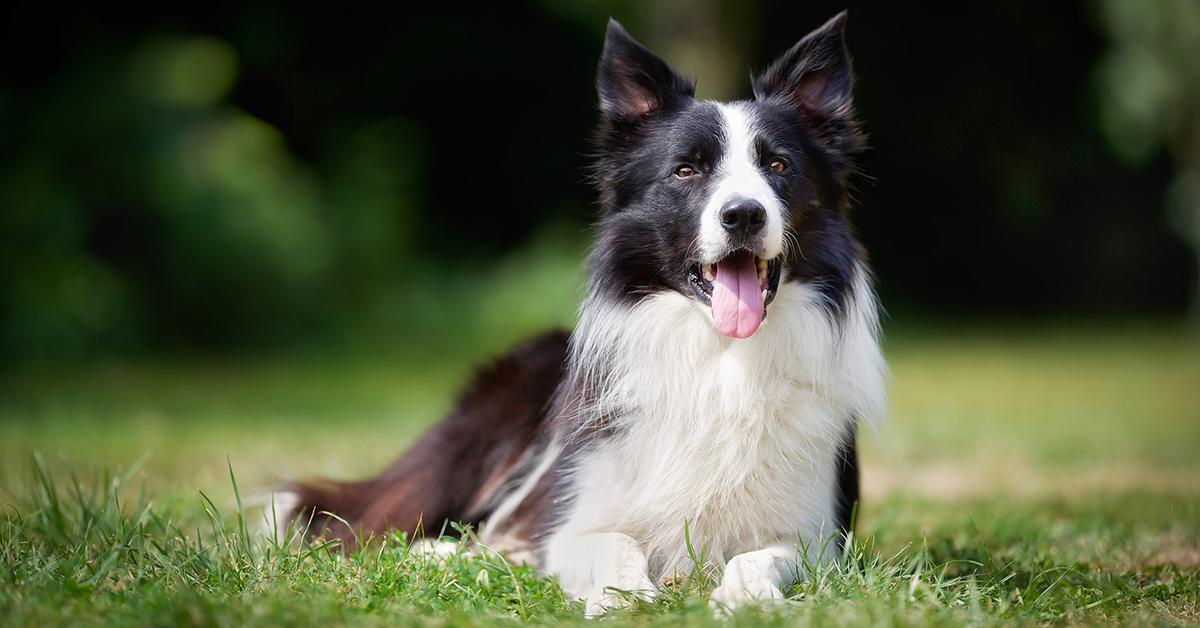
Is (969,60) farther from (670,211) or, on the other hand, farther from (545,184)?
(670,211)

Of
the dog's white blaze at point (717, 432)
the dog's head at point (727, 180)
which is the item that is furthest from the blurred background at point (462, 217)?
the dog's white blaze at point (717, 432)

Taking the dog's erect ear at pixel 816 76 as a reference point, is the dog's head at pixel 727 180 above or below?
below

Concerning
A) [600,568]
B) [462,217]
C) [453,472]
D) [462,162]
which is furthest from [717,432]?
[462,162]

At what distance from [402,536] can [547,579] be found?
613 millimetres

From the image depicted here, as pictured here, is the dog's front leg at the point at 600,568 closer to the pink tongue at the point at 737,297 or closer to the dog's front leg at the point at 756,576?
the dog's front leg at the point at 756,576

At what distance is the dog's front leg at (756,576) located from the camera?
10.6ft

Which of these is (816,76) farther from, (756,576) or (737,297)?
(756,576)

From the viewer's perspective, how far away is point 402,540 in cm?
389

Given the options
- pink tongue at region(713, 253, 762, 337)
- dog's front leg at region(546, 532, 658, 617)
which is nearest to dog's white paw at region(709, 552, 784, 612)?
dog's front leg at region(546, 532, 658, 617)

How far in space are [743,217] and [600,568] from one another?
1.15m

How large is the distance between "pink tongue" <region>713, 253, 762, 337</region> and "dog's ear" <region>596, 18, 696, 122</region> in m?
0.69

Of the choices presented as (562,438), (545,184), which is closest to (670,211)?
(562,438)

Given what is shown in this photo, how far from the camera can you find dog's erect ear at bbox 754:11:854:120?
394cm

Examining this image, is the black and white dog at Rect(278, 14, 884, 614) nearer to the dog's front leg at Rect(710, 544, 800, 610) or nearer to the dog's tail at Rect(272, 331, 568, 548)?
the dog's front leg at Rect(710, 544, 800, 610)
